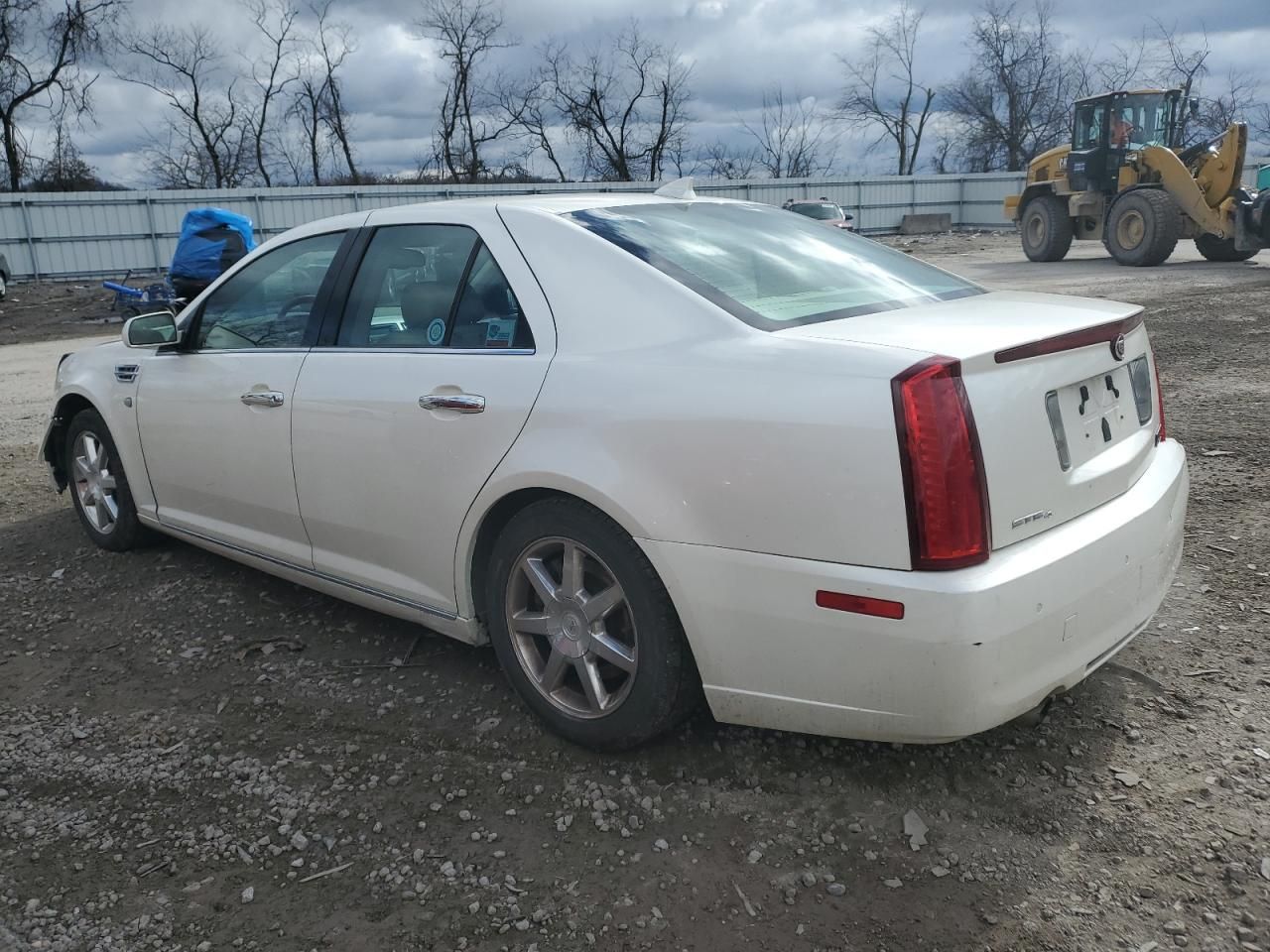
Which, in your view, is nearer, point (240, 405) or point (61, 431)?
point (240, 405)

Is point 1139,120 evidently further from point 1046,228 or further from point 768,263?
point 768,263

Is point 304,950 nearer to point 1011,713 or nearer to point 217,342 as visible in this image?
point 1011,713

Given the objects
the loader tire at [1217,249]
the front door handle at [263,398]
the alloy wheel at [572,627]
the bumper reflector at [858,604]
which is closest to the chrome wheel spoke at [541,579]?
the alloy wheel at [572,627]

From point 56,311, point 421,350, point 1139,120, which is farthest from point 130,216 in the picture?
point 421,350

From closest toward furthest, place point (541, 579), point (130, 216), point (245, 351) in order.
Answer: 1. point (541, 579)
2. point (245, 351)
3. point (130, 216)

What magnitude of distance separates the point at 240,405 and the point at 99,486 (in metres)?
1.54

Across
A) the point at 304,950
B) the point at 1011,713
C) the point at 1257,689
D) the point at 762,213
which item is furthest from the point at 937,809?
the point at 762,213

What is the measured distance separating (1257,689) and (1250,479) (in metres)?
2.42

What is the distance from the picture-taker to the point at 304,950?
2.29 metres

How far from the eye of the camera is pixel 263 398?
3.72 m

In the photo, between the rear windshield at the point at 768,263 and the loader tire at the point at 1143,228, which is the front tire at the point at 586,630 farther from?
the loader tire at the point at 1143,228

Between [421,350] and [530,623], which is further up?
[421,350]

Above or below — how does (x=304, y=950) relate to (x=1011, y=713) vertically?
below

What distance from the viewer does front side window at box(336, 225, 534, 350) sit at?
316 cm
